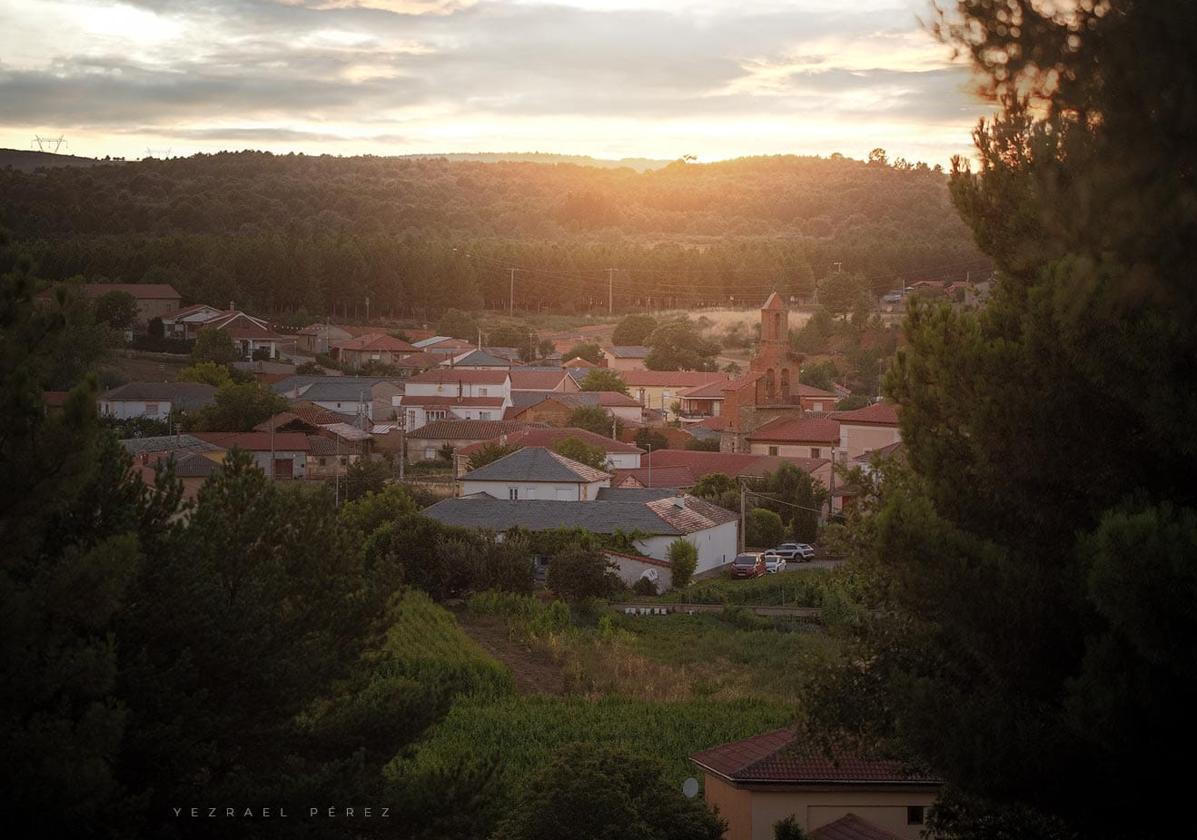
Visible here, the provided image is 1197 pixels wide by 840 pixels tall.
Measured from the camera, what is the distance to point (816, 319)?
3142 inches

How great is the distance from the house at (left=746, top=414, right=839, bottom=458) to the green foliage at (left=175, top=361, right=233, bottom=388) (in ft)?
73.3

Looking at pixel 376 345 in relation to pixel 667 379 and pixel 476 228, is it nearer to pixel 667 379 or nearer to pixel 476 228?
pixel 667 379

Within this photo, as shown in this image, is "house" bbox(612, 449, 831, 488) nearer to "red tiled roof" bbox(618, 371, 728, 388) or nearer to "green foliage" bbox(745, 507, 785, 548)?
"green foliage" bbox(745, 507, 785, 548)

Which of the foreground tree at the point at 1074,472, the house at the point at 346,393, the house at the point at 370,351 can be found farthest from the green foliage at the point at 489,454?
the foreground tree at the point at 1074,472

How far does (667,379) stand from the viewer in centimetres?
6844

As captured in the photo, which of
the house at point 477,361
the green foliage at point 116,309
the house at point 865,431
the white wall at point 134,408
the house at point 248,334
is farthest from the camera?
the house at point 248,334

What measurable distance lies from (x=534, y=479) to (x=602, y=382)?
20.5m

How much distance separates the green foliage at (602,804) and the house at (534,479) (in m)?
29.7

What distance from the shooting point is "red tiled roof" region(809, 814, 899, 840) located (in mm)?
14562

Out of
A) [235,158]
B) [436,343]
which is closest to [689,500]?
[436,343]

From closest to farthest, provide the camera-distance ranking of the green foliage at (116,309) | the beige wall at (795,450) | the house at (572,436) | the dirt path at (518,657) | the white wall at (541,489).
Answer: the dirt path at (518,657), the white wall at (541,489), the house at (572,436), the beige wall at (795,450), the green foliage at (116,309)

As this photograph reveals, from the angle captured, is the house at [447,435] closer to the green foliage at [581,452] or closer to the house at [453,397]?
the house at [453,397]

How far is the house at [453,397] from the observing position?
59688mm

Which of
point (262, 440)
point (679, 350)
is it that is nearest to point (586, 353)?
point (679, 350)
